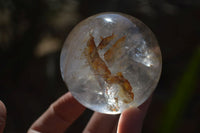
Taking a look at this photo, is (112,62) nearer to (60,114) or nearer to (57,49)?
(60,114)

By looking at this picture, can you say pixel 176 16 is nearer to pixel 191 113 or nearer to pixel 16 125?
pixel 191 113

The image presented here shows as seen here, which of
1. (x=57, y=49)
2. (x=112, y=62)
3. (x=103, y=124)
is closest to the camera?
(x=112, y=62)

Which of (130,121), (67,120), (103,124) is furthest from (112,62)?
(67,120)

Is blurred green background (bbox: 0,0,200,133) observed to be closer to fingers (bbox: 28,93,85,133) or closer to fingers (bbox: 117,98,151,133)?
fingers (bbox: 28,93,85,133)

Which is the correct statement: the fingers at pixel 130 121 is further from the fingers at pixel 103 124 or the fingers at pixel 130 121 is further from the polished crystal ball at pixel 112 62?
the fingers at pixel 103 124


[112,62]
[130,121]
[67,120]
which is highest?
[112,62]

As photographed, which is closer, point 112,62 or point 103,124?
point 112,62
